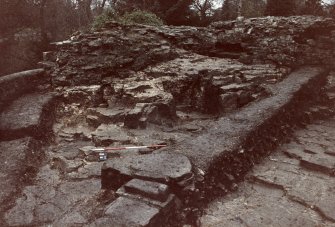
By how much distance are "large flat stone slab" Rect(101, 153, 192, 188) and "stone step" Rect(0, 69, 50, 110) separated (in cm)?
320

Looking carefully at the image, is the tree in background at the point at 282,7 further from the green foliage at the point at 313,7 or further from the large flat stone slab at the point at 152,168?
the large flat stone slab at the point at 152,168

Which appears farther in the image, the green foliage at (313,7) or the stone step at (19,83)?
the green foliage at (313,7)

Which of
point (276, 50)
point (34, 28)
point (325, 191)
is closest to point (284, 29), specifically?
point (276, 50)

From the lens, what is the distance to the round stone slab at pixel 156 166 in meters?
3.18

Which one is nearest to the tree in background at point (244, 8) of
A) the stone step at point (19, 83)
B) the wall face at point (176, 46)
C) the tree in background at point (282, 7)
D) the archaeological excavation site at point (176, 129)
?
the tree in background at point (282, 7)

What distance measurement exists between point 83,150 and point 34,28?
39.3ft

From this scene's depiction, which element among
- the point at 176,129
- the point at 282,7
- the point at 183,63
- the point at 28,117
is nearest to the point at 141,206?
the point at 176,129

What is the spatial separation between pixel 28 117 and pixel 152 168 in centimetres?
273

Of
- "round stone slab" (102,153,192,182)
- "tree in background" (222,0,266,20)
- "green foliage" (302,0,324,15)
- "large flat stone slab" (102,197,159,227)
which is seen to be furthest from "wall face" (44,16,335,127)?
"tree in background" (222,0,266,20)

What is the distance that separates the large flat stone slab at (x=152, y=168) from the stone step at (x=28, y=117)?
1987mm

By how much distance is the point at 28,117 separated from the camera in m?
5.19

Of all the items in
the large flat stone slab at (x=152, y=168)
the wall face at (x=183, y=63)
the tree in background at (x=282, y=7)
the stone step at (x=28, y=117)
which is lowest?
the stone step at (x=28, y=117)

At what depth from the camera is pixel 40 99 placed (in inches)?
235

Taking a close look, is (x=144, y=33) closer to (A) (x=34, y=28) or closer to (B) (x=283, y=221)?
(B) (x=283, y=221)
